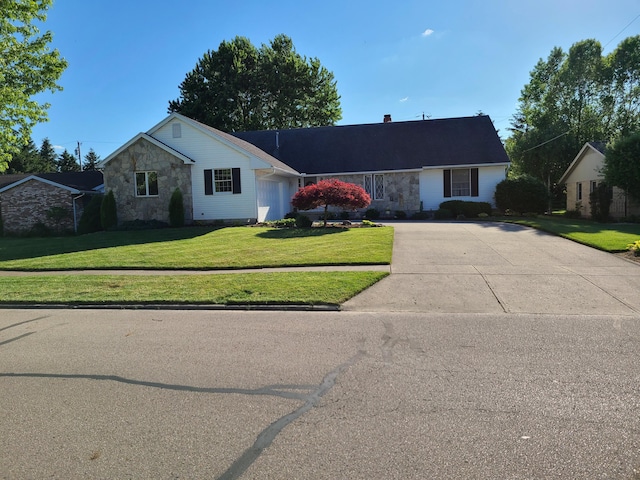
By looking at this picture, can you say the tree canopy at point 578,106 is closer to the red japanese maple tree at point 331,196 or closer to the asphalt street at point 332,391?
the red japanese maple tree at point 331,196

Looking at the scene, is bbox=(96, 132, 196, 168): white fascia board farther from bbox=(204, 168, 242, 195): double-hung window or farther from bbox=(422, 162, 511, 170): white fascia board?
bbox=(422, 162, 511, 170): white fascia board

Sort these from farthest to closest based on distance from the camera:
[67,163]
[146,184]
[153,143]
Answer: [67,163]
[146,184]
[153,143]

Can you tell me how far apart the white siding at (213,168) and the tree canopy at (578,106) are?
1081 inches

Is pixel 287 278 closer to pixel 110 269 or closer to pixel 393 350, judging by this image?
pixel 393 350

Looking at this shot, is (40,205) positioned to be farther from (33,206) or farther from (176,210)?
(176,210)

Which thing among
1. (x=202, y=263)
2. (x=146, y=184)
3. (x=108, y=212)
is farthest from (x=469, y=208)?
(x=108, y=212)

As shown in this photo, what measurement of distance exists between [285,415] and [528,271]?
816 centimetres

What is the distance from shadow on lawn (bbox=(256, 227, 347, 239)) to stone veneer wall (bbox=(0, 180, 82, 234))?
1310cm

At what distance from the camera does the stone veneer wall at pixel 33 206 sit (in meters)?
24.5

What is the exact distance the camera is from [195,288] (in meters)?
9.19

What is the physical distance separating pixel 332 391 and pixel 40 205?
2610 cm

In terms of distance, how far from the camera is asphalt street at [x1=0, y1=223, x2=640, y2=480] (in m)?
3.13

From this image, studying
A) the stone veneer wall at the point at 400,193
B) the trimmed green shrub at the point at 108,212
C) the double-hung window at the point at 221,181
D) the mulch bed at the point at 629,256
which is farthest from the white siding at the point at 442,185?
the trimmed green shrub at the point at 108,212

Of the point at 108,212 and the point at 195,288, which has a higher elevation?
the point at 108,212
